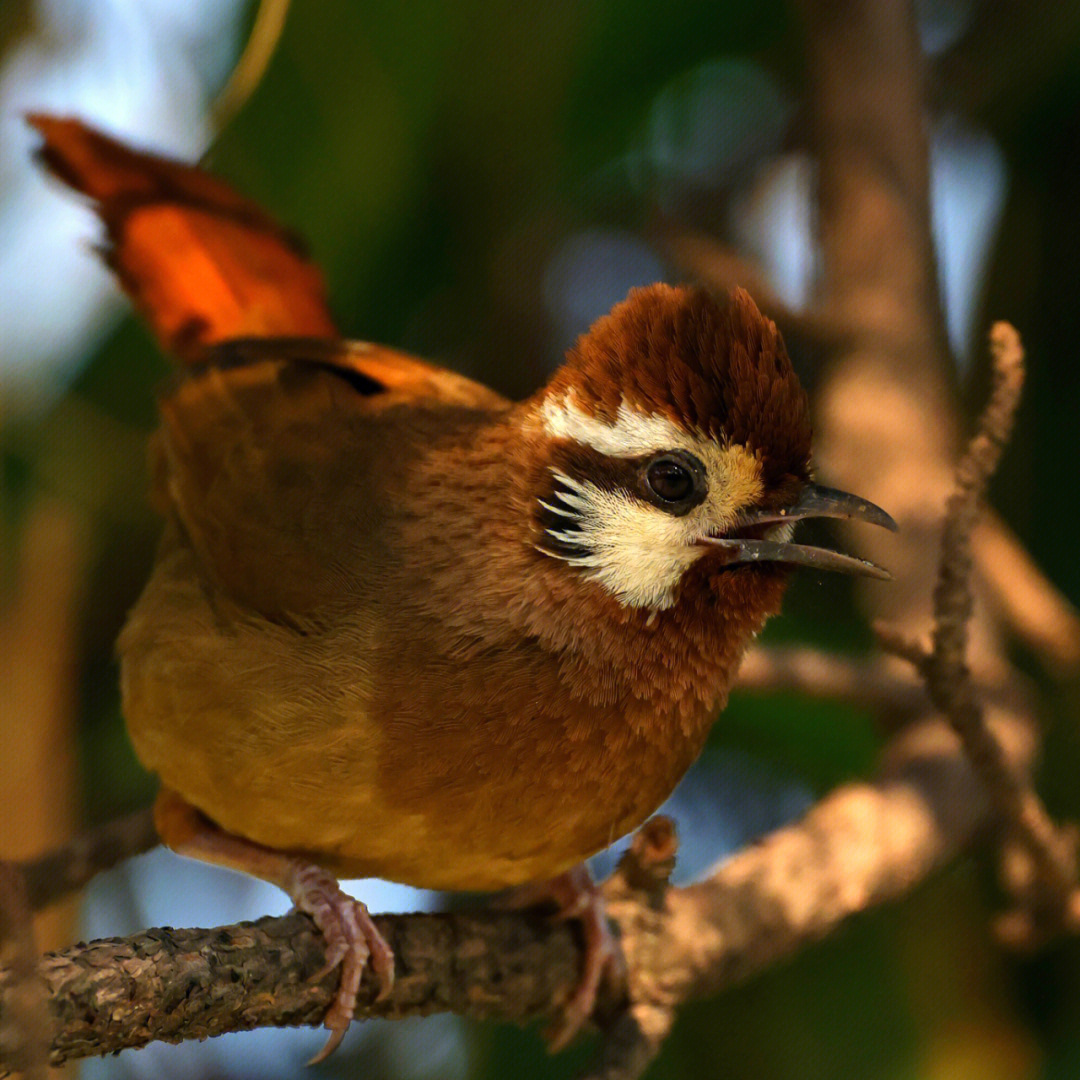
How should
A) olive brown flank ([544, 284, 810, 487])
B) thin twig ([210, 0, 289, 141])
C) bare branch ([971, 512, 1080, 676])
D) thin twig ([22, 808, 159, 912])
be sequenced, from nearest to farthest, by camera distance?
olive brown flank ([544, 284, 810, 487]) < thin twig ([22, 808, 159, 912]) < thin twig ([210, 0, 289, 141]) < bare branch ([971, 512, 1080, 676])

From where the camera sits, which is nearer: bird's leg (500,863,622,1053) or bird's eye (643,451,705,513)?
bird's eye (643,451,705,513)

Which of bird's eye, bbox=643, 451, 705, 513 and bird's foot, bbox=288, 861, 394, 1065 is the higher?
bird's eye, bbox=643, 451, 705, 513

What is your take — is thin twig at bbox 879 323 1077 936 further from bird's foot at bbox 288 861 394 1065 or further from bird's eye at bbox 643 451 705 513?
bird's foot at bbox 288 861 394 1065

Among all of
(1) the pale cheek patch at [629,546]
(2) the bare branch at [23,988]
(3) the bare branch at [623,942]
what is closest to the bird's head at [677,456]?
(1) the pale cheek patch at [629,546]

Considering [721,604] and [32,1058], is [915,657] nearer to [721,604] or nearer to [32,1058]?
[721,604]

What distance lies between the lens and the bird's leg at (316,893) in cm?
197

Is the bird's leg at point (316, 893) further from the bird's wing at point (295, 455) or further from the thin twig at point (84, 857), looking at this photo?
the bird's wing at point (295, 455)

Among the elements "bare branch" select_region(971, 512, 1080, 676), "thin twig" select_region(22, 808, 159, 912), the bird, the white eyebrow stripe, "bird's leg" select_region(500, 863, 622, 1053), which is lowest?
"thin twig" select_region(22, 808, 159, 912)

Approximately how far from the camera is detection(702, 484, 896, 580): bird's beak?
6.27 feet

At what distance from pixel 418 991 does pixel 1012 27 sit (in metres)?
2.71

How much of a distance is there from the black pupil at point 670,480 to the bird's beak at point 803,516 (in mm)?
83

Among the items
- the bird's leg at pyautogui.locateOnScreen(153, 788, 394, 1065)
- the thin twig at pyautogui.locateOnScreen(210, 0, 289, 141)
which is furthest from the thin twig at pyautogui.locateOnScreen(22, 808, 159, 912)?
the thin twig at pyautogui.locateOnScreen(210, 0, 289, 141)

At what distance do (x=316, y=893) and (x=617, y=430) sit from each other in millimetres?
904

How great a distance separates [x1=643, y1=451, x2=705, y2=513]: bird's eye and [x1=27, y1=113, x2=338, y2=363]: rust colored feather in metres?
1.23
